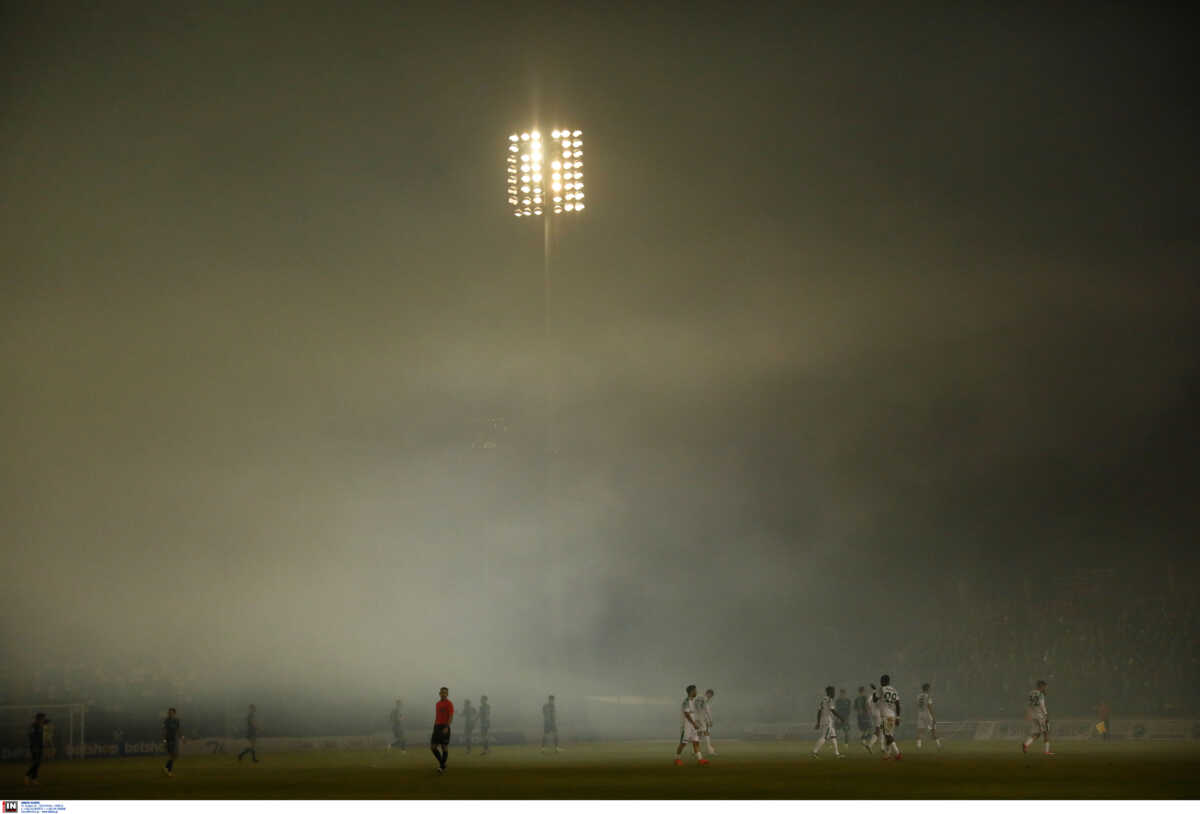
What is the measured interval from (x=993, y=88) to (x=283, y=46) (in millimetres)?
15181

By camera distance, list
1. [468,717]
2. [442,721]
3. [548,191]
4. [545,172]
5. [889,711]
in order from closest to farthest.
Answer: [442,721] → [889,711] → [468,717] → [545,172] → [548,191]

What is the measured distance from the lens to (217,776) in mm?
17750

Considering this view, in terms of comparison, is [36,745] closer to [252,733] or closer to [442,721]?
[252,733]

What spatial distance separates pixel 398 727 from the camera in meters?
23.3

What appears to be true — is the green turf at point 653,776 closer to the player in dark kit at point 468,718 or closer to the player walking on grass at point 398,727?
the player in dark kit at point 468,718

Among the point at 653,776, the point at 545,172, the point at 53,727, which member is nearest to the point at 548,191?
the point at 545,172

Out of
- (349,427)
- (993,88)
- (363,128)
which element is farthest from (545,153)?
(993,88)

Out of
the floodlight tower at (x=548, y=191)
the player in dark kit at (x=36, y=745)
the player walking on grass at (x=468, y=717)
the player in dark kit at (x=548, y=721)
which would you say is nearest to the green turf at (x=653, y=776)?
the player in dark kit at (x=36, y=745)

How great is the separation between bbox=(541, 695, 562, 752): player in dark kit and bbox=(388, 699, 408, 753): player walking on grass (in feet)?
9.83

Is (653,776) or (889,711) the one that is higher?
(889,711)

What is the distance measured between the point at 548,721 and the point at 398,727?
3241mm

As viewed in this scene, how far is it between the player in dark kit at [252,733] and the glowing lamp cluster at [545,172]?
473 inches

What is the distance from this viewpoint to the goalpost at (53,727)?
21.1 metres

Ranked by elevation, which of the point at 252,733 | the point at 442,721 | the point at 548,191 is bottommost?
the point at 252,733
